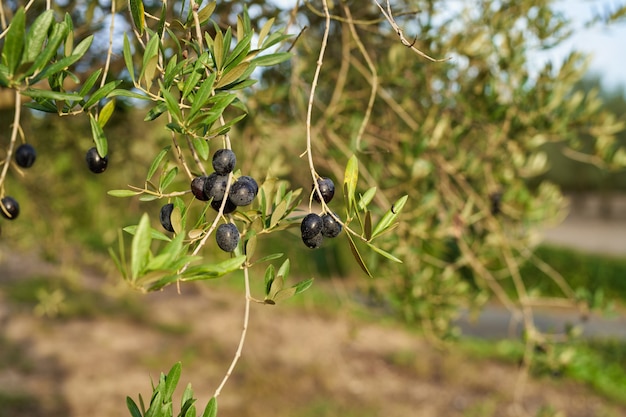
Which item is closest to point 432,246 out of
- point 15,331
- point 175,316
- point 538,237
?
point 538,237

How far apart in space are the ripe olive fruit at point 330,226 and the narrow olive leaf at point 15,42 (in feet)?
1.56

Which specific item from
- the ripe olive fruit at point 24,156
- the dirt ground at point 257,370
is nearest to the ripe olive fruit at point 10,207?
the ripe olive fruit at point 24,156

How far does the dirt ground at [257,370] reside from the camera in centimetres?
636

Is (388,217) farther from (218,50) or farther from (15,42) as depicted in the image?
(15,42)

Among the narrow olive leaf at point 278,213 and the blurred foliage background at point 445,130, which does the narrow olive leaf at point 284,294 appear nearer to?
the narrow olive leaf at point 278,213

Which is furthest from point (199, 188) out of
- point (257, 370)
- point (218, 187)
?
point (257, 370)

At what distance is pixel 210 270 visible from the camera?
2.31 ft

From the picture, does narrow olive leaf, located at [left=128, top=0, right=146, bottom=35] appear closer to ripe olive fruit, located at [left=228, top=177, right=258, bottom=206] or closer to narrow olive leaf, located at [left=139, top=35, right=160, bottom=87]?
narrow olive leaf, located at [left=139, top=35, right=160, bottom=87]

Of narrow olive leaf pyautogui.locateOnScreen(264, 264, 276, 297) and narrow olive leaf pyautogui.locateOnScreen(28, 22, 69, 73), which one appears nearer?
narrow olive leaf pyautogui.locateOnScreen(28, 22, 69, 73)

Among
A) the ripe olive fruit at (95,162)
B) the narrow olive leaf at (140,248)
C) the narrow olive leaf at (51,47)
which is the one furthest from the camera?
the ripe olive fruit at (95,162)

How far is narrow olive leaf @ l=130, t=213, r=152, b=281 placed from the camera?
0.61m

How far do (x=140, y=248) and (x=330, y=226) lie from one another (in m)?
0.36

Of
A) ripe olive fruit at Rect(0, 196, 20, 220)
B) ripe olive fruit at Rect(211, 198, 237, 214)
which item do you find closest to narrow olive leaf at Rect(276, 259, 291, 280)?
ripe olive fruit at Rect(211, 198, 237, 214)

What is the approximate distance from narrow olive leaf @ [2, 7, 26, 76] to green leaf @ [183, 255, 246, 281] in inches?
12.9
